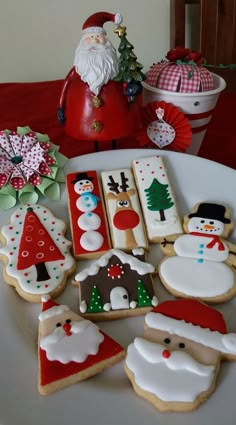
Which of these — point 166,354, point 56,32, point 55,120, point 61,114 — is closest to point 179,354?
→ point 166,354

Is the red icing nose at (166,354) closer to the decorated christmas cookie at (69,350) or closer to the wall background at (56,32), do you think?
the decorated christmas cookie at (69,350)

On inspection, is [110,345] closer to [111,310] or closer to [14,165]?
[111,310]

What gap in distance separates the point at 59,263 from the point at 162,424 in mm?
259

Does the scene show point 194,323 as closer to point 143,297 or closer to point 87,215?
point 143,297

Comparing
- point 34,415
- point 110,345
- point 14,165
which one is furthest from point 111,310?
point 14,165

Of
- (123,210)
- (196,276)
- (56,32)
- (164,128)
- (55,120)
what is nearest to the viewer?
(196,276)

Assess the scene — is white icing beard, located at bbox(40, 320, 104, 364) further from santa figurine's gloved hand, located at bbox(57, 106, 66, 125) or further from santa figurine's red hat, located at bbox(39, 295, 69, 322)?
santa figurine's gloved hand, located at bbox(57, 106, 66, 125)

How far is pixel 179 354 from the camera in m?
0.51

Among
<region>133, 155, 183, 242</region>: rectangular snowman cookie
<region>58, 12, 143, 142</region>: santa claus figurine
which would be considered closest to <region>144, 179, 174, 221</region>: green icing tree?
<region>133, 155, 183, 242</region>: rectangular snowman cookie

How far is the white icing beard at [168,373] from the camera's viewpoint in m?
0.48

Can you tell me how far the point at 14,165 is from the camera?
771 millimetres

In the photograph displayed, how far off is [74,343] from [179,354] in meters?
0.12

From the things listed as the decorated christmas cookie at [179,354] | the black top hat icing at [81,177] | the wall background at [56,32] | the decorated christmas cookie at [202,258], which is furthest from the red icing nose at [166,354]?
the wall background at [56,32]

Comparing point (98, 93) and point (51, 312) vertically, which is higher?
point (98, 93)
